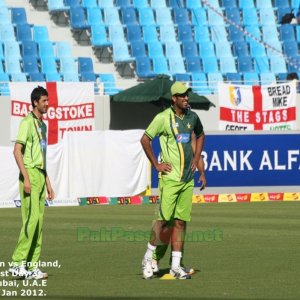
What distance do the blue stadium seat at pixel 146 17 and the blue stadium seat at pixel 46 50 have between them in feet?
13.9

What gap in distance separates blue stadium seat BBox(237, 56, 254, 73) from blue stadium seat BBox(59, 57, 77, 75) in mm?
6335

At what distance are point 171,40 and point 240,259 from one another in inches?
972

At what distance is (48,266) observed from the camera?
13055mm

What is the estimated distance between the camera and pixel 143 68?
36438 mm

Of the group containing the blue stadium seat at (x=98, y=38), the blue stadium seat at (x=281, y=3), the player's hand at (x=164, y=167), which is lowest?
the player's hand at (x=164, y=167)

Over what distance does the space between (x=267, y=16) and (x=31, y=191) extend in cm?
3004

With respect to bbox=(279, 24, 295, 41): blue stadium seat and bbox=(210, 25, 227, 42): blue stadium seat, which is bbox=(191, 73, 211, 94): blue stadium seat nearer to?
bbox=(210, 25, 227, 42): blue stadium seat

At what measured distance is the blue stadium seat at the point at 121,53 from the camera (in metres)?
36.3

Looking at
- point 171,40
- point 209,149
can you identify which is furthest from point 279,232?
point 171,40

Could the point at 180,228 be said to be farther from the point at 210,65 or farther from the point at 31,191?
the point at 210,65

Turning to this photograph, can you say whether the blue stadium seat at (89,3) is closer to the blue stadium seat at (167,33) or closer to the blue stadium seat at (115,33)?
the blue stadium seat at (115,33)

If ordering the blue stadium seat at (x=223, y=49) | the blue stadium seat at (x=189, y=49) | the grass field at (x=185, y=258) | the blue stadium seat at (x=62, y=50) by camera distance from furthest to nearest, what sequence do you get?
the blue stadium seat at (x=223, y=49) → the blue stadium seat at (x=189, y=49) → the blue stadium seat at (x=62, y=50) → the grass field at (x=185, y=258)

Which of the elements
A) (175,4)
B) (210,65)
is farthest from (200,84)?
(175,4)

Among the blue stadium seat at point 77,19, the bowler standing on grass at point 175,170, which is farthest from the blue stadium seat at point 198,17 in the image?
the bowler standing on grass at point 175,170
